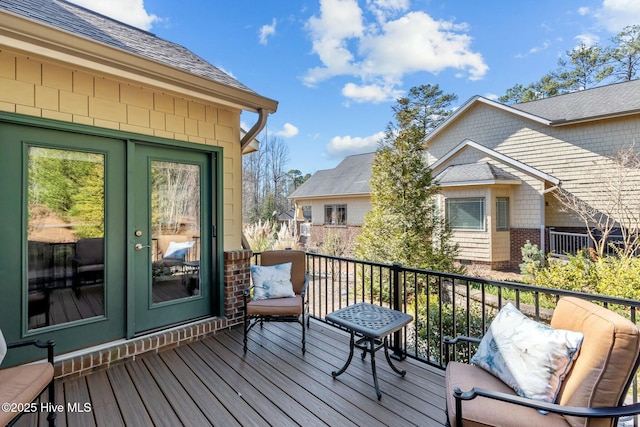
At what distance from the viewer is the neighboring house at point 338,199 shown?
14180 mm

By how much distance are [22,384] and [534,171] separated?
11510mm

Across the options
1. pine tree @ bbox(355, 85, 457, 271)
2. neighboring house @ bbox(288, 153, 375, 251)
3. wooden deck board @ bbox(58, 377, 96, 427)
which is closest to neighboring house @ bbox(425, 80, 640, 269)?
pine tree @ bbox(355, 85, 457, 271)

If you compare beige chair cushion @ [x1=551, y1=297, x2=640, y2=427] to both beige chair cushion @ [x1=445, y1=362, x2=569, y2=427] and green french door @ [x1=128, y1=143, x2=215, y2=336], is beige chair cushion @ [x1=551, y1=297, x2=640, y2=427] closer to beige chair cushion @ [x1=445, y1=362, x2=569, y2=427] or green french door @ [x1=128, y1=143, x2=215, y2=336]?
beige chair cushion @ [x1=445, y1=362, x2=569, y2=427]

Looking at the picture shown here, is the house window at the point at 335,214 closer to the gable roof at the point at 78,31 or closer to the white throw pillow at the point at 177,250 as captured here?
the gable roof at the point at 78,31

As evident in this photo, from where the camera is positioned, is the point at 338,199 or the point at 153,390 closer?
the point at 153,390

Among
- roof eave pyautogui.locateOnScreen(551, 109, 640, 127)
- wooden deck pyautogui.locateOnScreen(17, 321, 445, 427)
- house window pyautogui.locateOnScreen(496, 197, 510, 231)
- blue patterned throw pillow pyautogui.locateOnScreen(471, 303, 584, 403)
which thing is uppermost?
roof eave pyautogui.locateOnScreen(551, 109, 640, 127)

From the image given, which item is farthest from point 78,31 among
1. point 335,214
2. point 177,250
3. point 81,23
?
point 335,214

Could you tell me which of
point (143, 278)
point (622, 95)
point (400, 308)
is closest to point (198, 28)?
point (143, 278)

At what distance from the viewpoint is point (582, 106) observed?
32.4 ft

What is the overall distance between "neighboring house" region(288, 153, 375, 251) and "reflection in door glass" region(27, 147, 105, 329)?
10.5 meters

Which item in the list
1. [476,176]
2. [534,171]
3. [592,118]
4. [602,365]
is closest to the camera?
[602,365]

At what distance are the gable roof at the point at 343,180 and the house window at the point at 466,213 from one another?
414 centimetres

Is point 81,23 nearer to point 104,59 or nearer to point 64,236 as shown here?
point 104,59

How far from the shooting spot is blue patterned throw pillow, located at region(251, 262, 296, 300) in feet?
11.4
